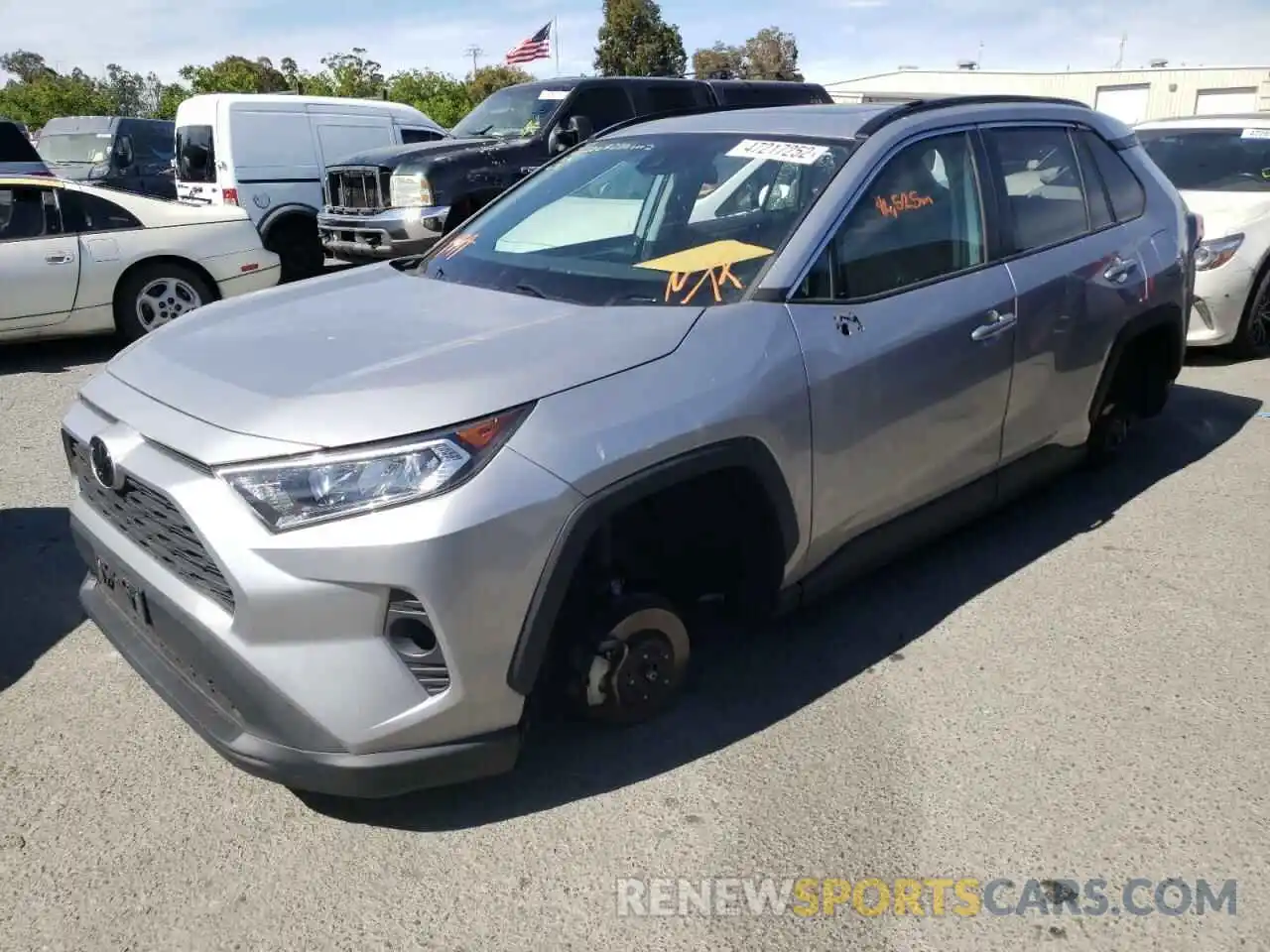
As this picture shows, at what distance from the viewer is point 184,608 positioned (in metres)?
2.40

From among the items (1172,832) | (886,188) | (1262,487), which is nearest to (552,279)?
(886,188)

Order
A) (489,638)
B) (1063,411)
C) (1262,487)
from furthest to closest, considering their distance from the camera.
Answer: (1262,487) → (1063,411) → (489,638)

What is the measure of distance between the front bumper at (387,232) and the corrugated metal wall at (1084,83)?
1332 inches

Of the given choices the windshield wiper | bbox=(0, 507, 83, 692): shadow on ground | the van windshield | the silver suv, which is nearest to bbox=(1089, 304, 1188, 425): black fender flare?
the silver suv

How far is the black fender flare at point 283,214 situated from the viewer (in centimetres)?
1176

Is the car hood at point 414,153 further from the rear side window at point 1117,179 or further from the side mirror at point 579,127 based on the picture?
the rear side window at point 1117,179

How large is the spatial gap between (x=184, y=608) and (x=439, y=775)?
28.3 inches

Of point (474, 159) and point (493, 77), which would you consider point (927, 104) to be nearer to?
point (474, 159)

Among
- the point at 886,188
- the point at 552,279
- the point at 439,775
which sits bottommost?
the point at 439,775

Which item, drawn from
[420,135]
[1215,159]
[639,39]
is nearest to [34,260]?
[420,135]

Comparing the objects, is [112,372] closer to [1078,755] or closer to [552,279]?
[552,279]

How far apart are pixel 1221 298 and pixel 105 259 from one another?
309 inches

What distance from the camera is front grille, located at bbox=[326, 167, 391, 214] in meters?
10.1

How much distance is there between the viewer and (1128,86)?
47.4m
